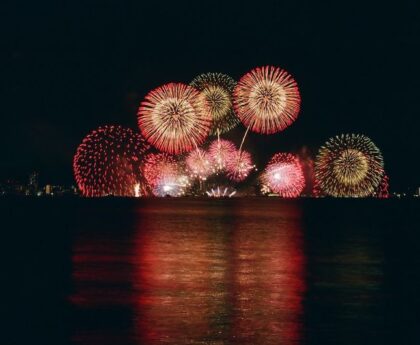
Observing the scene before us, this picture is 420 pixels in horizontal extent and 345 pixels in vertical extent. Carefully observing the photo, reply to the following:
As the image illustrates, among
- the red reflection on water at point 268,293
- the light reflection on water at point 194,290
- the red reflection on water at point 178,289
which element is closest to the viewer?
the light reflection on water at point 194,290

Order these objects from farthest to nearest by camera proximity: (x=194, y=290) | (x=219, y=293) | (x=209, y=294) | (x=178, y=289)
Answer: (x=178, y=289) < (x=194, y=290) < (x=219, y=293) < (x=209, y=294)

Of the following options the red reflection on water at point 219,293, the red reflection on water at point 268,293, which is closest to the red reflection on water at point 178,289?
the red reflection on water at point 219,293

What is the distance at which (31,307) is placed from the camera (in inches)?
647

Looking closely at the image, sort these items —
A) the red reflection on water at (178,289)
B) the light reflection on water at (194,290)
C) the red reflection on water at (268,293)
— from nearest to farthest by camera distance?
the light reflection on water at (194,290), the red reflection on water at (268,293), the red reflection on water at (178,289)

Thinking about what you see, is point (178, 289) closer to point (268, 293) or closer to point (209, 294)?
point (209, 294)

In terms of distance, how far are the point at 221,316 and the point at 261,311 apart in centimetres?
102

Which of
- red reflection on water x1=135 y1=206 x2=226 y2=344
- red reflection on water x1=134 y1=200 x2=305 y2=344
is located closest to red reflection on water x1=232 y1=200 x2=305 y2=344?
red reflection on water x1=134 y1=200 x2=305 y2=344

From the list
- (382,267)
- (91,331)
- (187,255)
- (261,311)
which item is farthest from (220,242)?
(91,331)

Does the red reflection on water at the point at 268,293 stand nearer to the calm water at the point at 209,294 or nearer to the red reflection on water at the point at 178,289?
the calm water at the point at 209,294

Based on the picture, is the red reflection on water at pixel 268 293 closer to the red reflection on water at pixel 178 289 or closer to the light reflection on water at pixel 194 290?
the light reflection on water at pixel 194 290

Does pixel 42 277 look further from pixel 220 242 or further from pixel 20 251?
pixel 220 242

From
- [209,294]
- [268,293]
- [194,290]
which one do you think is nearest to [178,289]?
[194,290]

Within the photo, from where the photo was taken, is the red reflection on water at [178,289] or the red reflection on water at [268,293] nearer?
the red reflection on water at [268,293]

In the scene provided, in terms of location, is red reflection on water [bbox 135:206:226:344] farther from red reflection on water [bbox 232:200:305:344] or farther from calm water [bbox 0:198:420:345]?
red reflection on water [bbox 232:200:305:344]
